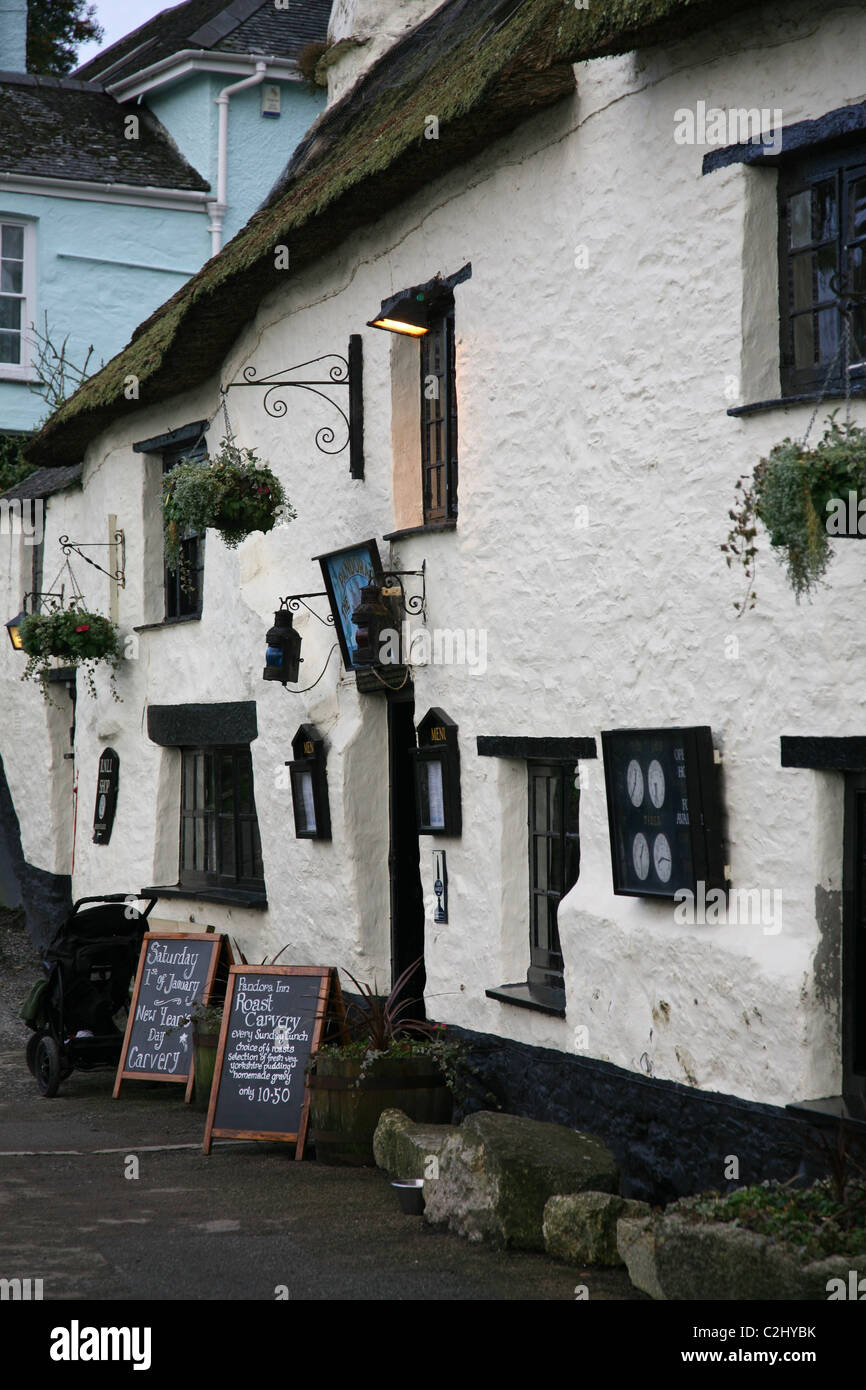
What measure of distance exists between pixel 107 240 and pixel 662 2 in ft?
40.7

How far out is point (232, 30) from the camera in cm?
1814

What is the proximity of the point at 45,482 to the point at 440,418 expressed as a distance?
7.84m

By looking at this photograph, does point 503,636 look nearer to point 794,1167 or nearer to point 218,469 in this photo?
point 218,469

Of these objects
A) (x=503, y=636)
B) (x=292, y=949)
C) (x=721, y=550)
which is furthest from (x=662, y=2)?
(x=292, y=949)

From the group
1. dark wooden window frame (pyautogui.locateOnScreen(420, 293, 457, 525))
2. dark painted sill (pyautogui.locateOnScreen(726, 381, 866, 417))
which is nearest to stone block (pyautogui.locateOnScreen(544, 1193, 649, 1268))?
dark painted sill (pyautogui.locateOnScreen(726, 381, 866, 417))

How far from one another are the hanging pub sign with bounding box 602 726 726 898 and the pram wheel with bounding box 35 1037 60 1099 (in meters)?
4.90

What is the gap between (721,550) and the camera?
6.17m

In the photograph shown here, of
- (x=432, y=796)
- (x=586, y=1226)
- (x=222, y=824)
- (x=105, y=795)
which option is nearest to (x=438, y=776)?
(x=432, y=796)

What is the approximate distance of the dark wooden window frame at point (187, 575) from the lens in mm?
11938

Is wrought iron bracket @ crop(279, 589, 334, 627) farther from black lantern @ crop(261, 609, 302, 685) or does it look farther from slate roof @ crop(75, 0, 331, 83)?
slate roof @ crop(75, 0, 331, 83)

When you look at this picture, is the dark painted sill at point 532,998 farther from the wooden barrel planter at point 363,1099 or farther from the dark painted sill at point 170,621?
the dark painted sill at point 170,621

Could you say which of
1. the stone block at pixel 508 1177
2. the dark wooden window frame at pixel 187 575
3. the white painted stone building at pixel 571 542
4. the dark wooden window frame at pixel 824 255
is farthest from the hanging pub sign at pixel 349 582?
the dark wooden window frame at pixel 824 255

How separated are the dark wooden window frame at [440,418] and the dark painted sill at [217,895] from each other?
125 inches

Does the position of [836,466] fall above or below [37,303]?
below
